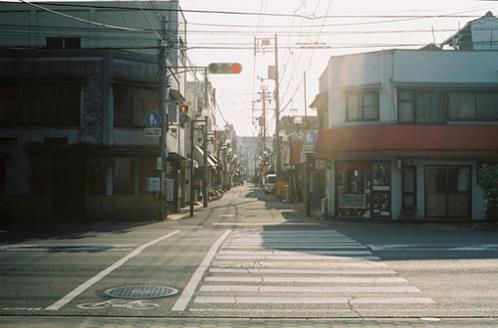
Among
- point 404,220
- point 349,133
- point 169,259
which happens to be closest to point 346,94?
point 349,133

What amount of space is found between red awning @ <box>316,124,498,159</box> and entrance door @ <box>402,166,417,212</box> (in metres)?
1.35

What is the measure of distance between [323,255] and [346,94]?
1465 centimetres

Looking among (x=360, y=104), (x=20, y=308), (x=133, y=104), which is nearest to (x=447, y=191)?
(x=360, y=104)

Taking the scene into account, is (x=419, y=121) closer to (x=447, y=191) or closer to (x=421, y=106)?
(x=421, y=106)

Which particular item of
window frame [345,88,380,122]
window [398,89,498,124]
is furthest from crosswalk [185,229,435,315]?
window [398,89,498,124]

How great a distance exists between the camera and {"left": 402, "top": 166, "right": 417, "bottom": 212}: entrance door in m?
26.3

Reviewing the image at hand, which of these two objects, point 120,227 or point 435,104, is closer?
point 120,227

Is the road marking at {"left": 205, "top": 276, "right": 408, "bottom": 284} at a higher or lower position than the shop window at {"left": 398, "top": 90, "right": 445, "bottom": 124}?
lower

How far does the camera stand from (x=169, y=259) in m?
13.8

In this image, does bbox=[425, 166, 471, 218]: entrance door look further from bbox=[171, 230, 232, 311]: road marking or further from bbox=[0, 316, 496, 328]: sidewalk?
bbox=[0, 316, 496, 328]: sidewalk

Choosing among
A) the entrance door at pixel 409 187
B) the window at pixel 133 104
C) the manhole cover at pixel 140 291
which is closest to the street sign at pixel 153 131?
the window at pixel 133 104

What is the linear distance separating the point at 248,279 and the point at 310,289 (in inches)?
58.0

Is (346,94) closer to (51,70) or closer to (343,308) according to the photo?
(51,70)

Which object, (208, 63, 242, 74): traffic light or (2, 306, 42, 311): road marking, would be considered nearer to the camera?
(2, 306, 42, 311): road marking
